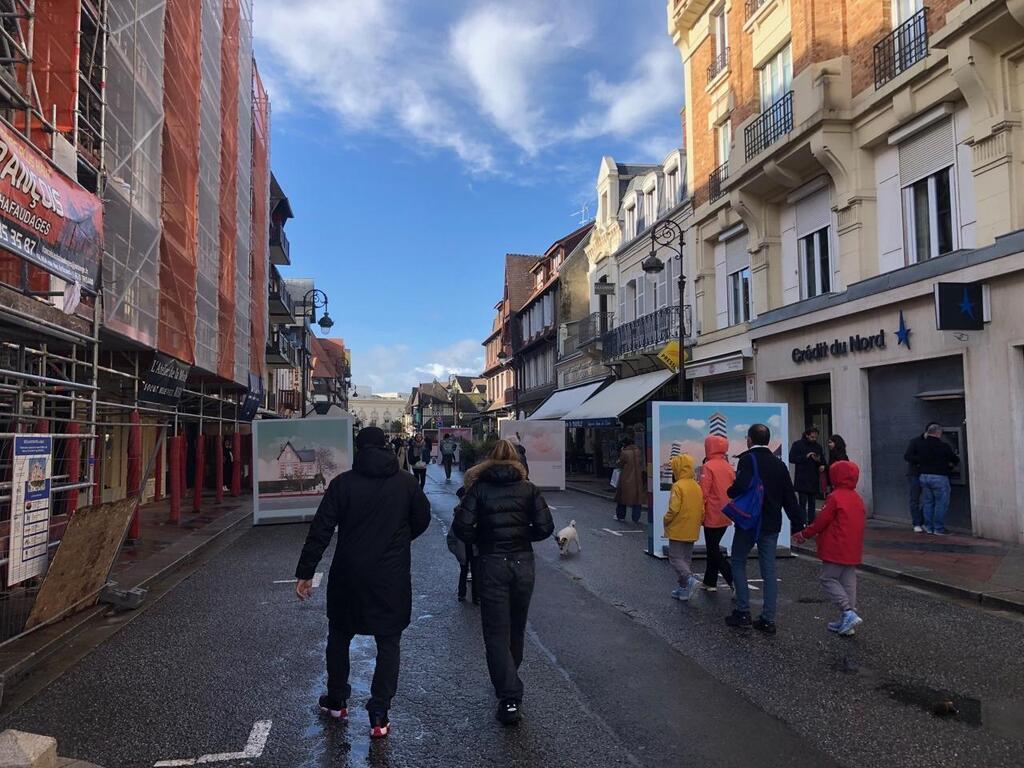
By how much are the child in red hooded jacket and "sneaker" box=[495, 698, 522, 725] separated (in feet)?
10.3

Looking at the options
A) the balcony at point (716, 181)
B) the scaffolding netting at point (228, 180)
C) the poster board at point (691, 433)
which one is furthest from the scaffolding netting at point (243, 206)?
the poster board at point (691, 433)

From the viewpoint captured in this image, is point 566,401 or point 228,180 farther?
point 566,401

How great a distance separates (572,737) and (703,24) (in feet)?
76.2

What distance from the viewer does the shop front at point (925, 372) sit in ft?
37.2

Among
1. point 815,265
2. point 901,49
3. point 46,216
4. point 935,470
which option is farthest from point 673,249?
point 46,216

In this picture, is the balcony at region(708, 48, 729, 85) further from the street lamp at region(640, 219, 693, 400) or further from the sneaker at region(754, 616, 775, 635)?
the sneaker at region(754, 616, 775, 635)

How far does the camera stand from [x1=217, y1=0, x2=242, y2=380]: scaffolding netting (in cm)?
1978

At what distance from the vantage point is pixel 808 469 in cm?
1266

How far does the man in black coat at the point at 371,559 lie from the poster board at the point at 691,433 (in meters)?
6.16

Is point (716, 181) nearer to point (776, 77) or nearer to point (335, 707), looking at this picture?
point (776, 77)

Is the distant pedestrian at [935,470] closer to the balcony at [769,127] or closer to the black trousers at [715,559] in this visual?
the black trousers at [715,559]

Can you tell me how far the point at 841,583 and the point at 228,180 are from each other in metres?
18.8

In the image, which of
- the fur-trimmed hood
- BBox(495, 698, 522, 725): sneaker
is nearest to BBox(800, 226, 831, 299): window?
the fur-trimmed hood

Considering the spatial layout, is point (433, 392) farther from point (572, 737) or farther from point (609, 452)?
point (572, 737)
